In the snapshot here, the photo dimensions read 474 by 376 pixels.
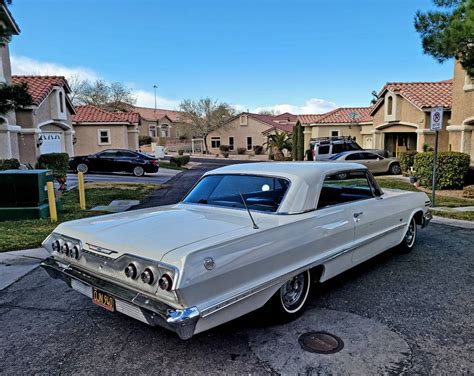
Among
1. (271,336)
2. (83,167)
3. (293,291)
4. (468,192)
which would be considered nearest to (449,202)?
(468,192)

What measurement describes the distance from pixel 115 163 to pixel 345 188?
18.5 metres

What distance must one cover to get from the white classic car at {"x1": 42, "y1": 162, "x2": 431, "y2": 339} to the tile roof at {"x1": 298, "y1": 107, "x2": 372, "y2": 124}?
2873cm

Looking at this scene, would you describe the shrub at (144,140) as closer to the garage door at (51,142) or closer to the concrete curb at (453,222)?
the garage door at (51,142)

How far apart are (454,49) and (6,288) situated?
30.1 ft

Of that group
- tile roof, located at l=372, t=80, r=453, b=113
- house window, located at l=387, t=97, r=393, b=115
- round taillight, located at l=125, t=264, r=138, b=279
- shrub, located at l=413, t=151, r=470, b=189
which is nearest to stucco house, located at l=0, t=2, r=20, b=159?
round taillight, located at l=125, t=264, r=138, b=279

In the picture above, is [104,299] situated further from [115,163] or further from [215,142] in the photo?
[215,142]

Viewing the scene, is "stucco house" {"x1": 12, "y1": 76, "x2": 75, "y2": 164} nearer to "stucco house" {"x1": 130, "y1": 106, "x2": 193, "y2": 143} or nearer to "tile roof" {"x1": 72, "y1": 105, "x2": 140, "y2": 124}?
"tile roof" {"x1": 72, "y1": 105, "x2": 140, "y2": 124}

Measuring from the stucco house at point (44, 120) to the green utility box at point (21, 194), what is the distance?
10290 mm

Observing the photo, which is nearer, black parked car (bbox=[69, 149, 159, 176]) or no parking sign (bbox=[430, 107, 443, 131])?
no parking sign (bbox=[430, 107, 443, 131])

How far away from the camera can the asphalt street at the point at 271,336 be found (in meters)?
2.96

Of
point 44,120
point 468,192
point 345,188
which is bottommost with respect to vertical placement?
point 468,192

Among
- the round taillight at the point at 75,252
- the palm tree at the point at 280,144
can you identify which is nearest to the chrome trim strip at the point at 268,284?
the round taillight at the point at 75,252

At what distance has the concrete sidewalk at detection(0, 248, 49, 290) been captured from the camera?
16.5 ft

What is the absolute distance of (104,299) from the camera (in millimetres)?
3223
